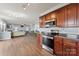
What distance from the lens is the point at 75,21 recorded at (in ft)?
10.1

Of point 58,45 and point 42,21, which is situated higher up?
point 42,21

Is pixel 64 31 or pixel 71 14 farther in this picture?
pixel 64 31

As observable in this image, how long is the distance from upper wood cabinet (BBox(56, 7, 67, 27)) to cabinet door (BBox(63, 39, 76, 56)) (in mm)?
643

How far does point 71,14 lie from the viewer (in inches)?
128

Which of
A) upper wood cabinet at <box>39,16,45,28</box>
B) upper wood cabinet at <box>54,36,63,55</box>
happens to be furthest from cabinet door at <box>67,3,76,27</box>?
upper wood cabinet at <box>39,16,45,28</box>

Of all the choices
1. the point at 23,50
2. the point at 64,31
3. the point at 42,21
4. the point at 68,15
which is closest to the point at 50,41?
the point at 64,31

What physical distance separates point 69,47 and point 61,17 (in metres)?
1.15

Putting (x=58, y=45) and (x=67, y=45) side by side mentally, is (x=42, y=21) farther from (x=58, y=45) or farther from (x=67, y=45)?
(x=67, y=45)

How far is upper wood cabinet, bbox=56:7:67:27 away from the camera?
3.65 m

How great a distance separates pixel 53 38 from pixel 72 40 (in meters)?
1.16

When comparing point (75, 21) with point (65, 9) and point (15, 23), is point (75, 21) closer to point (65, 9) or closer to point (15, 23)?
point (65, 9)

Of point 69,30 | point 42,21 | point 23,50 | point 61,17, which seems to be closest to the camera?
point 69,30

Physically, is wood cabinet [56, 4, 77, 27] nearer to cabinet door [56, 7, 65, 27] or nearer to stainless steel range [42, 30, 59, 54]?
cabinet door [56, 7, 65, 27]

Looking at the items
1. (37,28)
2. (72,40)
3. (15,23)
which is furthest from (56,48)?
(15,23)
